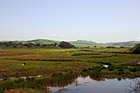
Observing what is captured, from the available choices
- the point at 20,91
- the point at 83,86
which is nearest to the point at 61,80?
the point at 83,86

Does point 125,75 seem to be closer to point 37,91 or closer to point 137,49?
point 37,91

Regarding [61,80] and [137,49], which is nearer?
[61,80]

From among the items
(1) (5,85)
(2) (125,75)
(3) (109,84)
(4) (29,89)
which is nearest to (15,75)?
(1) (5,85)

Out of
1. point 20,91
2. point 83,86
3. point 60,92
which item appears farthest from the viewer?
point 83,86

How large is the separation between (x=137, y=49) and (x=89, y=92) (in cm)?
6833

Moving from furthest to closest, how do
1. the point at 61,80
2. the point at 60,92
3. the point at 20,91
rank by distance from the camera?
the point at 61,80, the point at 60,92, the point at 20,91

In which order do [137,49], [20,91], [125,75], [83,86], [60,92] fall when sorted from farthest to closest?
[137,49] → [125,75] → [83,86] → [60,92] → [20,91]

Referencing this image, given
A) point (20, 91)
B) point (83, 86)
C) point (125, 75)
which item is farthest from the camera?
point (125, 75)

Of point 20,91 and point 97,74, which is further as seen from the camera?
point 97,74

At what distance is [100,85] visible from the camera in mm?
24031

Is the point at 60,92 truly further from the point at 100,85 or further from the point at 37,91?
the point at 100,85

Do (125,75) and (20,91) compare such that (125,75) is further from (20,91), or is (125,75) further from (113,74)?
(20,91)

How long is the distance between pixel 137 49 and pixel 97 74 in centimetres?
5880

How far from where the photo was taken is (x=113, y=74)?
30.9 meters
